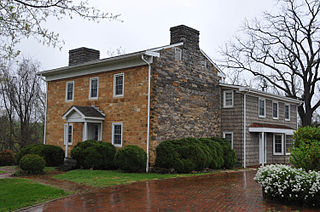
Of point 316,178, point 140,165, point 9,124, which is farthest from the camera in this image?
point 9,124

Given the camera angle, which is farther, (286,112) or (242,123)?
(286,112)

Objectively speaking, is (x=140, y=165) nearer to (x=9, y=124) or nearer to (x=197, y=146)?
(x=197, y=146)

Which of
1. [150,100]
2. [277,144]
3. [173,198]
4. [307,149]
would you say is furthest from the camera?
[277,144]

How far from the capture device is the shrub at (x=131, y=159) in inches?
619

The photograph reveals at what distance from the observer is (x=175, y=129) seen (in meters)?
17.9

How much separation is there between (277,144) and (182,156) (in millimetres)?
9902

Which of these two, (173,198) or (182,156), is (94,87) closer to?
(182,156)

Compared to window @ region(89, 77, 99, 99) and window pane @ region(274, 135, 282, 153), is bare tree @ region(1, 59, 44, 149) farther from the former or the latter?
window pane @ region(274, 135, 282, 153)

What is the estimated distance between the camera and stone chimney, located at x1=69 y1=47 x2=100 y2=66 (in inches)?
898

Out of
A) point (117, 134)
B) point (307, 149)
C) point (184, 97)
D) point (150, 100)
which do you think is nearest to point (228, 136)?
point (184, 97)

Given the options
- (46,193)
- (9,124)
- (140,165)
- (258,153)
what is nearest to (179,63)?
(140,165)

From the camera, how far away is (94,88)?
65.5 feet

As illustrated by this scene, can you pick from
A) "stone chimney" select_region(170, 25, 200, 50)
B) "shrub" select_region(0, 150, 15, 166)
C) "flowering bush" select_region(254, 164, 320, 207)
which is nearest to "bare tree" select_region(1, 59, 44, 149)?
"shrub" select_region(0, 150, 15, 166)

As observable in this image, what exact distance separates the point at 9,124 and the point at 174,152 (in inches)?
957
